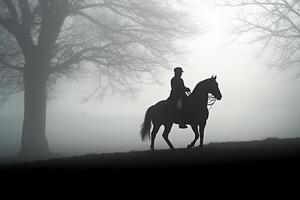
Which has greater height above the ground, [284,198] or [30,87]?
[30,87]

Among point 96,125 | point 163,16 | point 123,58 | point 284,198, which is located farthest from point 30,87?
point 96,125

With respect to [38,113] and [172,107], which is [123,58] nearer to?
[38,113]

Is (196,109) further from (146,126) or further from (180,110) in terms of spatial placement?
(146,126)

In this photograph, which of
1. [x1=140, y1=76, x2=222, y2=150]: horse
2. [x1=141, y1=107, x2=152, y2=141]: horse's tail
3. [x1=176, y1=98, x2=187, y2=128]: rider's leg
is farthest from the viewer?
[x1=141, y1=107, x2=152, y2=141]: horse's tail

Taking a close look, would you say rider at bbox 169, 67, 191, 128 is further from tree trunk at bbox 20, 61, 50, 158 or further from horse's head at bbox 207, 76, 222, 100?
tree trunk at bbox 20, 61, 50, 158

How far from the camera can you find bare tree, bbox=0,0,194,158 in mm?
23844

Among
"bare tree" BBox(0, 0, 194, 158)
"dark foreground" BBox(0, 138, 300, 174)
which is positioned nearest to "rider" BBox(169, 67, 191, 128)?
"dark foreground" BBox(0, 138, 300, 174)

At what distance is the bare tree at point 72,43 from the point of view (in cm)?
2384

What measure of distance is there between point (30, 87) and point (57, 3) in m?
4.73

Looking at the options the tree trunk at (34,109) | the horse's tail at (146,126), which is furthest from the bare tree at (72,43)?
the horse's tail at (146,126)

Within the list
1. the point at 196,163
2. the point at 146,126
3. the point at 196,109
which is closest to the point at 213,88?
the point at 196,109

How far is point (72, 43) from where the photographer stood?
25.5 metres

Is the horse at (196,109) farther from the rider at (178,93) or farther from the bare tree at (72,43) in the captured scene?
the bare tree at (72,43)

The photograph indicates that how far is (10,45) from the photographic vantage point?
2547cm
